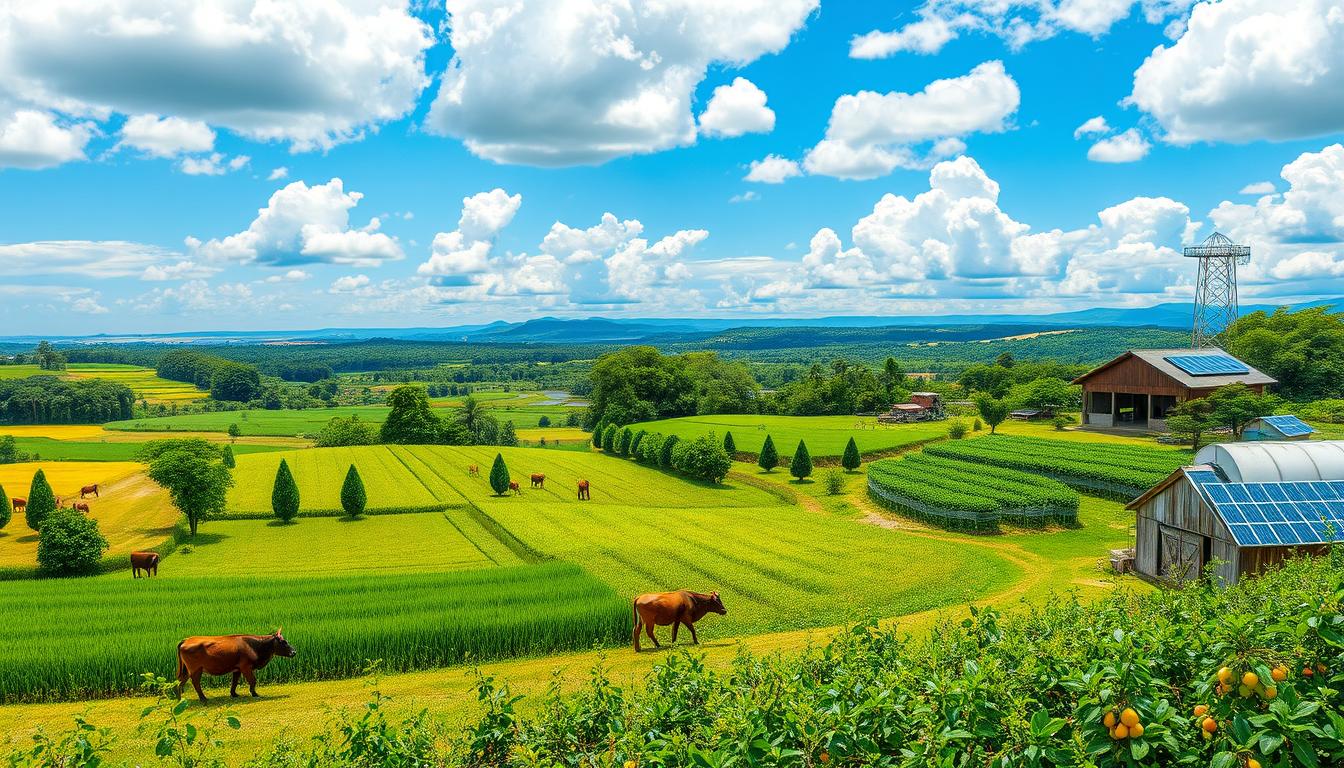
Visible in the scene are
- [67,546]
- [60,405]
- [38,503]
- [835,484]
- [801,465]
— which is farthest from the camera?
[60,405]

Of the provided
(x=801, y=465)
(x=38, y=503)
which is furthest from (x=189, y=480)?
(x=801, y=465)

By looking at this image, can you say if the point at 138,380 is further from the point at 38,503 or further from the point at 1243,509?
the point at 1243,509

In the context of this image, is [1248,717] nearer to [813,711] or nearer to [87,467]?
[813,711]

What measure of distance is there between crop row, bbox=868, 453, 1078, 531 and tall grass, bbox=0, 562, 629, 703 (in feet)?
63.2

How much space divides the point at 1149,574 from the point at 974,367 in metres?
87.2

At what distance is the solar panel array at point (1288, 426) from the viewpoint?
41062mm

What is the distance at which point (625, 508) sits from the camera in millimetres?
40250

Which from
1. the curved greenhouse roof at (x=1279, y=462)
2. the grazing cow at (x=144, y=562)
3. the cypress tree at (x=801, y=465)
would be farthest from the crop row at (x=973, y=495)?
the grazing cow at (x=144, y=562)

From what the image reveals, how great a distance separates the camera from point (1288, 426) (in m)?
41.8

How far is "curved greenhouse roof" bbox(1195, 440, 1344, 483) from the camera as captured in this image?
22.4 metres

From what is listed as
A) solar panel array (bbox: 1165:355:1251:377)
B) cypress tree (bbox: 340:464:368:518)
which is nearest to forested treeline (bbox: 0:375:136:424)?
cypress tree (bbox: 340:464:368:518)

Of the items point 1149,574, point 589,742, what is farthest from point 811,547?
point 589,742

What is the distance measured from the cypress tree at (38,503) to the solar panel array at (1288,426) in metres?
63.5

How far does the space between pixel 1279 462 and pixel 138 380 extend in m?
215
